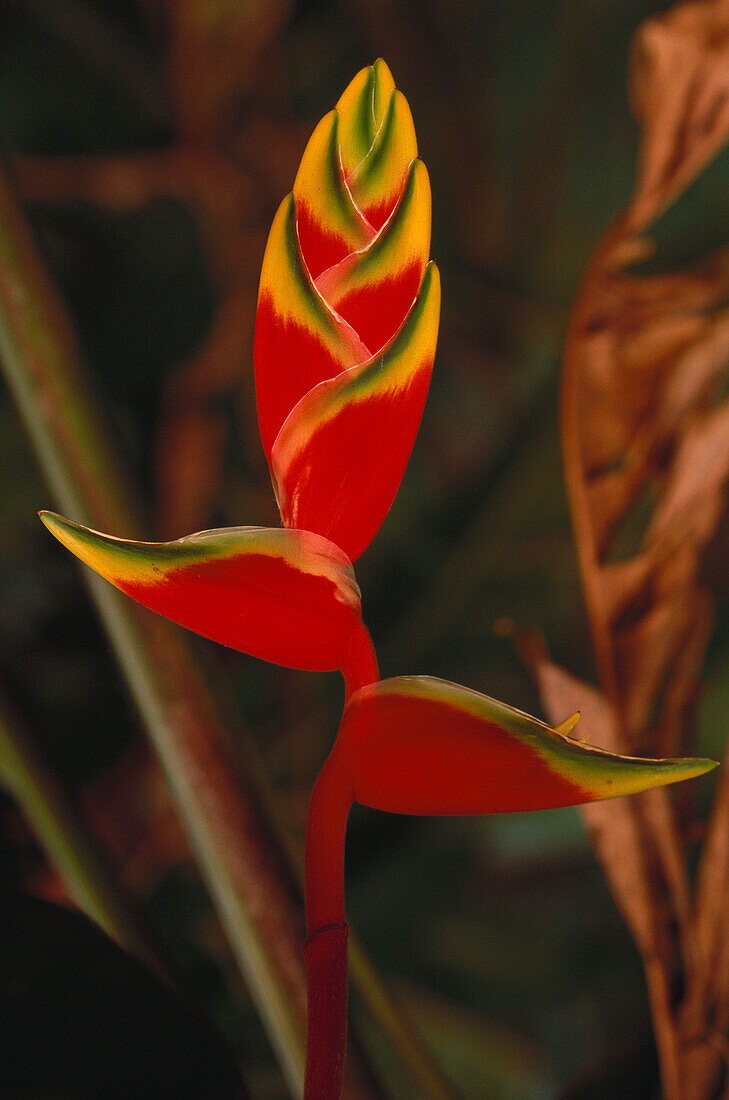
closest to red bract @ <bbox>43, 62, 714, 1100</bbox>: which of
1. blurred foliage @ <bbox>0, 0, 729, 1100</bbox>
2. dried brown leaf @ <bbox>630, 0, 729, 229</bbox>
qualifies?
dried brown leaf @ <bbox>630, 0, 729, 229</bbox>

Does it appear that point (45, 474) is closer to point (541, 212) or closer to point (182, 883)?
point (182, 883)

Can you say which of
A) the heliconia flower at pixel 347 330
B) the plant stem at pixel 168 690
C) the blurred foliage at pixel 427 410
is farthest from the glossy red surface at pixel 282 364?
the blurred foliage at pixel 427 410

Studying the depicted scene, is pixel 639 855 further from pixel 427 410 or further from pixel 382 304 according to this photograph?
pixel 427 410

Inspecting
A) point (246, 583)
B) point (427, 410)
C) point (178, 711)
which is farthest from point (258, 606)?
point (427, 410)

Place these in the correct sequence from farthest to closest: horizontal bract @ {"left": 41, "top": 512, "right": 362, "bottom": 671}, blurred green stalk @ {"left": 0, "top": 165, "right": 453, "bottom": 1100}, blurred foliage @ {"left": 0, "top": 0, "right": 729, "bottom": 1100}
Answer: blurred foliage @ {"left": 0, "top": 0, "right": 729, "bottom": 1100}, blurred green stalk @ {"left": 0, "top": 165, "right": 453, "bottom": 1100}, horizontal bract @ {"left": 41, "top": 512, "right": 362, "bottom": 671}

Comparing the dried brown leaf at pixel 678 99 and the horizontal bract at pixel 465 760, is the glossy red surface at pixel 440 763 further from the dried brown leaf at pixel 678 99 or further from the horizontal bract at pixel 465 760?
the dried brown leaf at pixel 678 99

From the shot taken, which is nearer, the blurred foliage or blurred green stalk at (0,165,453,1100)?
blurred green stalk at (0,165,453,1100)

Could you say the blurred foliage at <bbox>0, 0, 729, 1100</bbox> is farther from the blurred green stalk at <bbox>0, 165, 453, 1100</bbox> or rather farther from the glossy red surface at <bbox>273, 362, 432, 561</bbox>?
the glossy red surface at <bbox>273, 362, 432, 561</bbox>
